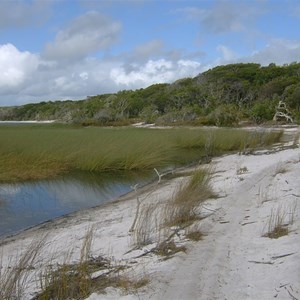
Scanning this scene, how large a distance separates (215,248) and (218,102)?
45197mm

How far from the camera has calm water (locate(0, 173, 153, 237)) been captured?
8.48m

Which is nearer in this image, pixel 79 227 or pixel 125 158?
pixel 79 227

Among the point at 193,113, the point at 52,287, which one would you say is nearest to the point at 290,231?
the point at 52,287

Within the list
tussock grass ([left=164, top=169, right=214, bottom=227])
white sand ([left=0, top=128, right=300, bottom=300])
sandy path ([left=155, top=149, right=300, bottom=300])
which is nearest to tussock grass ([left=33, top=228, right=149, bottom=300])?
white sand ([left=0, top=128, right=300, bottom=300])

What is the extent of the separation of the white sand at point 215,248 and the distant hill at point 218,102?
29.2 metres

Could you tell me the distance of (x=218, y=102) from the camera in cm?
4900

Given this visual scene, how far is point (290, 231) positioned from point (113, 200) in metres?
5.67

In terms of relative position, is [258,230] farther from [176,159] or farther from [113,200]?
[176,159]

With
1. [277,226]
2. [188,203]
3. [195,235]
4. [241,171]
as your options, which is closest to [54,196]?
[241,171]

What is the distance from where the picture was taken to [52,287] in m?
3.85

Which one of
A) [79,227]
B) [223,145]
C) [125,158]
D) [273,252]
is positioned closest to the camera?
[273,252]

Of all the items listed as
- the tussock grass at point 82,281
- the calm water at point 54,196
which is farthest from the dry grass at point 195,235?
the calm water at point 54,196

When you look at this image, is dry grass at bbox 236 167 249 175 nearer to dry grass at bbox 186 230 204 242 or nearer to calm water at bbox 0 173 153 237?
calm water at bbox 0 173 153 237

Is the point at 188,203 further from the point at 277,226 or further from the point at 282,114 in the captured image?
the point at 282,114
